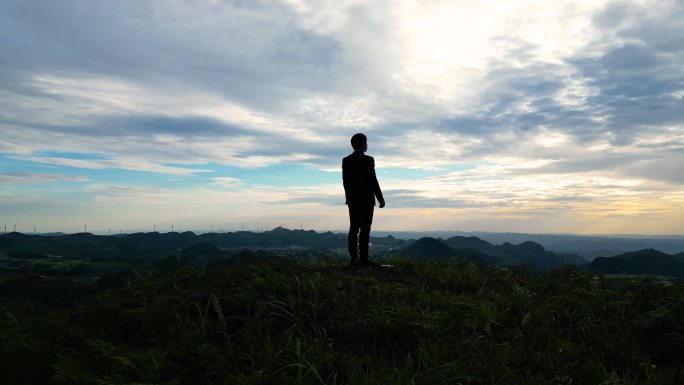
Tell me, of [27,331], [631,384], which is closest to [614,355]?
[631,384]

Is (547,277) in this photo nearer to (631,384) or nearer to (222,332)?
(631,384)

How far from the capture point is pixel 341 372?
4.55m

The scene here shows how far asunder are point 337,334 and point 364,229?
439 centimetres

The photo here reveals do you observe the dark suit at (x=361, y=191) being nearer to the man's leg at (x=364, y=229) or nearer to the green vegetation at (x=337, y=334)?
the man's leg at (x=364, y=229)

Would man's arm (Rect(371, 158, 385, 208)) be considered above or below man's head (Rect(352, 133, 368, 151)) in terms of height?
below

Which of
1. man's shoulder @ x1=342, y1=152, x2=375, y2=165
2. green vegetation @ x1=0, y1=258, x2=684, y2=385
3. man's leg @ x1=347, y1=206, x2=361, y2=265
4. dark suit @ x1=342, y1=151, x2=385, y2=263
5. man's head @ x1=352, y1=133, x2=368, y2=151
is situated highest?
man's head @ x1=352, y1=133, x2=368, y2=151

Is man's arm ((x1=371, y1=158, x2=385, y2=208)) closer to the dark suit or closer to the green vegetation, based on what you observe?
the dark suit

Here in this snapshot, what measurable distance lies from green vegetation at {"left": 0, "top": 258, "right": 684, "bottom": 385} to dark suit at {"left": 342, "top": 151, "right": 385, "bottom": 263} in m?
2.20

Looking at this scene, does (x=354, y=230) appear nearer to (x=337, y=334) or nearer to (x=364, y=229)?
(x=364, y=229)

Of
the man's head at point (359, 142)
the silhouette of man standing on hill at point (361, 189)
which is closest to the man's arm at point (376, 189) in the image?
the silhouette of man standing on hill at point (361, 189)

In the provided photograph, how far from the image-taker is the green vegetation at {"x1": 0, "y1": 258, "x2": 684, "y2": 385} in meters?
4.38

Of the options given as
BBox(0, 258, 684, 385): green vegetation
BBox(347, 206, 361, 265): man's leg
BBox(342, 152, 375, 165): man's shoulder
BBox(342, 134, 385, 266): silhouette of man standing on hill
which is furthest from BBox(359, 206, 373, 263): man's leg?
BBox(0, 258, 684, 385): green vegetation

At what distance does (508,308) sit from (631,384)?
A: 220 centimetres

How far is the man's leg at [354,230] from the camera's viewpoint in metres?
9.79
